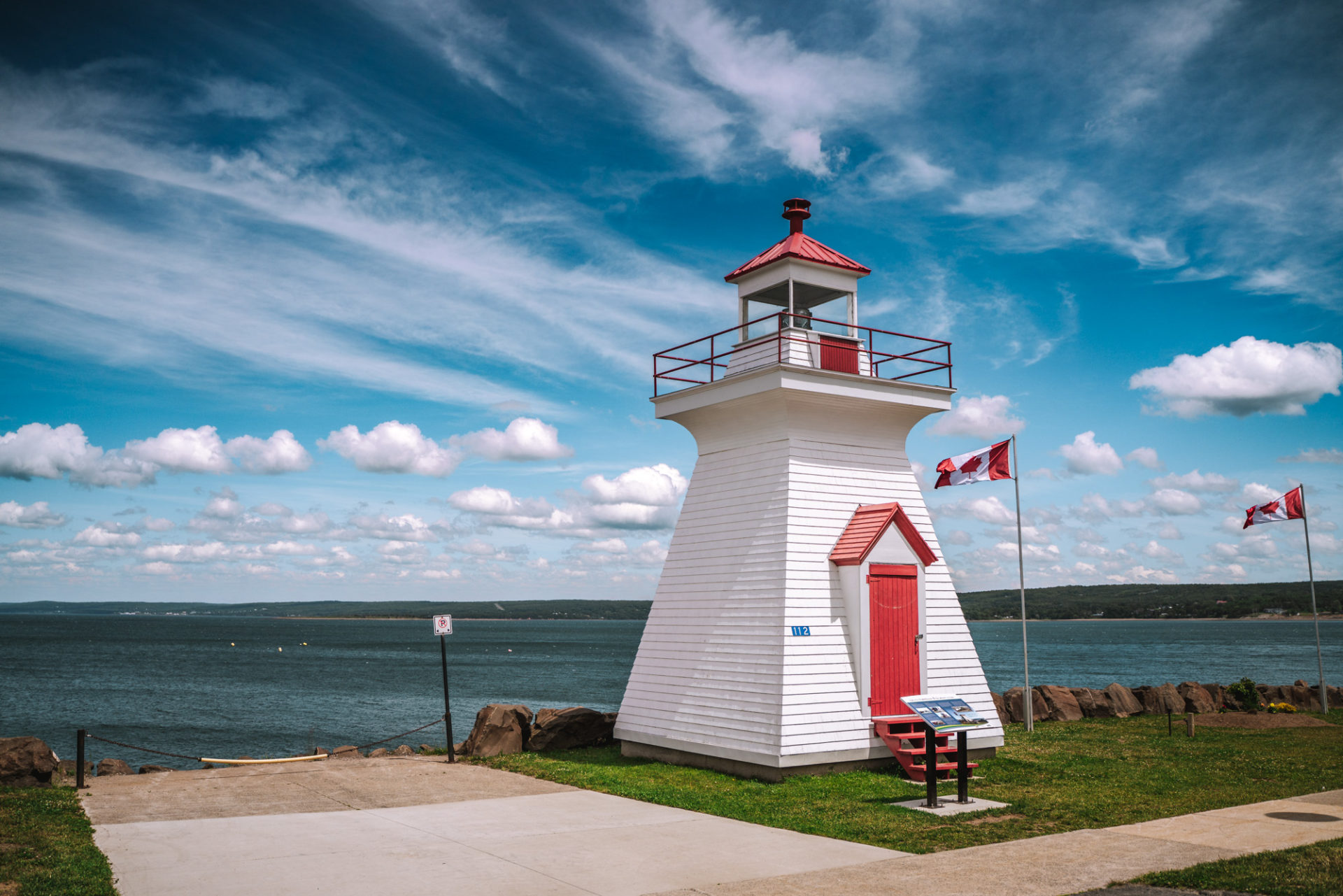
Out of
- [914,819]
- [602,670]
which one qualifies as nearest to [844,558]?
[914,819]

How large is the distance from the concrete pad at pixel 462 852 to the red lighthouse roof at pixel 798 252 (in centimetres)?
883

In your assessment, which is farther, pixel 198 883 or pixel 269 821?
pixel 269 821

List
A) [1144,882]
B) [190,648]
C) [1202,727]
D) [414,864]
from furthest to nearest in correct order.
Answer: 1. [190,648]
2. [1202,727]
3. [414,864]
4. [1144,882]

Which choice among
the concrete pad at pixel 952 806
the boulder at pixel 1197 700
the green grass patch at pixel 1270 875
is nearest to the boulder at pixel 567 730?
the concrete pad at pixel 952 806

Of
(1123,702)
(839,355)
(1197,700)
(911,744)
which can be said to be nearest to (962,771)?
(911,744)

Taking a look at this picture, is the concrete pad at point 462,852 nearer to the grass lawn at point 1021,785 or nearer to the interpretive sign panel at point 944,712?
the grass lawn at point 1021,785

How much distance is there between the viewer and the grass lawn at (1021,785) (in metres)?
10.7

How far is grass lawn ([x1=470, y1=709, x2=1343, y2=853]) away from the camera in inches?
420

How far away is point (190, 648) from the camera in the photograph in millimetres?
113938

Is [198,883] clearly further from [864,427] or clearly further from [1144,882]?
[864,427]

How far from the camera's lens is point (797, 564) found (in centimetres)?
1413

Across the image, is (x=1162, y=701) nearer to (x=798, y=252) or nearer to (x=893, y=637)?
(x=893, y=637)

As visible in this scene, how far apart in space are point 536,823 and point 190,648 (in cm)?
11976

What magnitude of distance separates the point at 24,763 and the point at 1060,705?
20201mm
